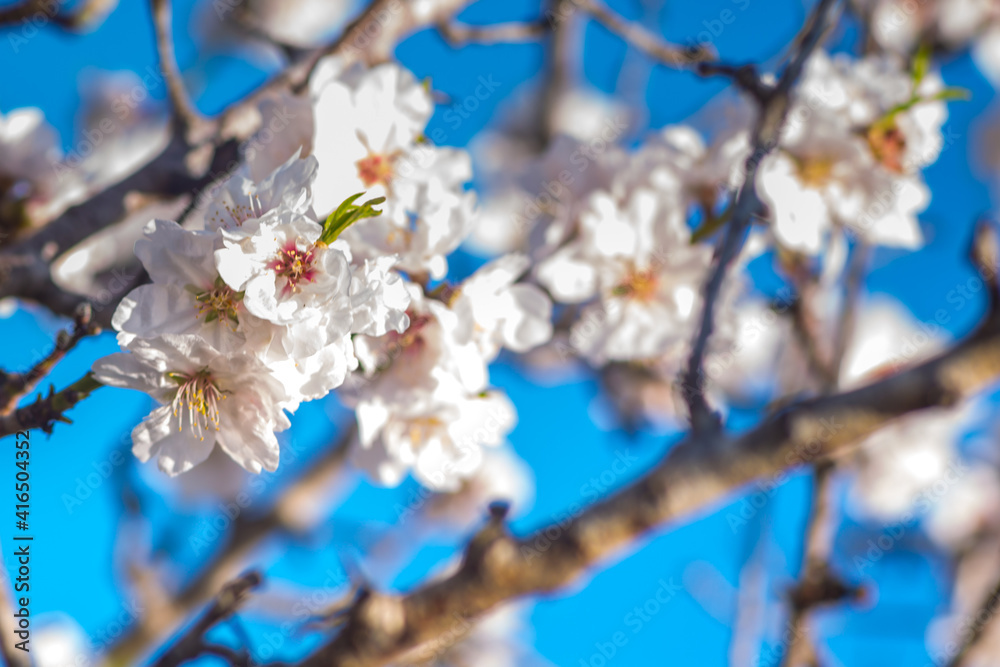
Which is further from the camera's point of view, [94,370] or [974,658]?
[974,658]

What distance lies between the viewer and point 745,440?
110 cm

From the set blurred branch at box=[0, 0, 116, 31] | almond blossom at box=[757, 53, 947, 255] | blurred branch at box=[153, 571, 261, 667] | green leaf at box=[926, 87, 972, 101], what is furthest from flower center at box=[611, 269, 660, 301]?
blurred branch at box=[0, 0, 116, 31]

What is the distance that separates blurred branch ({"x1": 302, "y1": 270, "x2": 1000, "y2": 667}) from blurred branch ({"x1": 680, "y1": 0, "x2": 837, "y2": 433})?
0.40 ft

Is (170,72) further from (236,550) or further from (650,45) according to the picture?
(236,550)

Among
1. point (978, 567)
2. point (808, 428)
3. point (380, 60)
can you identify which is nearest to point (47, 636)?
point (380, 60)

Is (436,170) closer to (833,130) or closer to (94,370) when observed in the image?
(94,370)

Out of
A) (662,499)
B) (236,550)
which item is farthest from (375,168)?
(236,550)

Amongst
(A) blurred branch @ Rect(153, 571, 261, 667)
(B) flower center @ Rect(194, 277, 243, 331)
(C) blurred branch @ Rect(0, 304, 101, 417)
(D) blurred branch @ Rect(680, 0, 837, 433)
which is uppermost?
(D) blurred branch @ Rect(680, 0, 837, 433)

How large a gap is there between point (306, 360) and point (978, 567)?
155 inches

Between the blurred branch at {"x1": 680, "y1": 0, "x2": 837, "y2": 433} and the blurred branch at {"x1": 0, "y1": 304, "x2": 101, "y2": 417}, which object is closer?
the blurred branch at {"x1": 0, "y1": 304, "x2": 101, "y2": 417}

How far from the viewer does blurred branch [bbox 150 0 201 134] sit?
116 cm

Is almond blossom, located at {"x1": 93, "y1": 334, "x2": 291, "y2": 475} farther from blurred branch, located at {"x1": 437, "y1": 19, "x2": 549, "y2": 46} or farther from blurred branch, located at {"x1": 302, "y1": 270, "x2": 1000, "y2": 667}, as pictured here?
blurred branch, located at {"x1": 437, "y1": 19, "x2": 549, "y2": 46}

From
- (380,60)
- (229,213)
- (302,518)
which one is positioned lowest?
(229,213)

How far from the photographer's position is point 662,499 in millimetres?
1088
